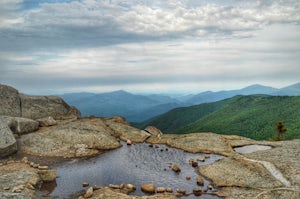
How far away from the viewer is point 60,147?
41.3 meters

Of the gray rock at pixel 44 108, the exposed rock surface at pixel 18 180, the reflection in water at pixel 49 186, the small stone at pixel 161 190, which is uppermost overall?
the gray rock at pixel 44 108

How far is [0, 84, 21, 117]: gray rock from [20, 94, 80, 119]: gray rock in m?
1.01

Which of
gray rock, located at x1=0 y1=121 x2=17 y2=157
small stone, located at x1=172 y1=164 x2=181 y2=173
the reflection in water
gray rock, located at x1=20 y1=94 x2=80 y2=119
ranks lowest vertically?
the reflection in water

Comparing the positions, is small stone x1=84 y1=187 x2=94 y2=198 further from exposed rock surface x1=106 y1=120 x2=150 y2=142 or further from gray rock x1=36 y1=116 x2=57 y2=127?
gray rock x1=36 y1=116 x2=57 y2=127

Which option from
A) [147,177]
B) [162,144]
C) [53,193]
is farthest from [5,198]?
[162,144]

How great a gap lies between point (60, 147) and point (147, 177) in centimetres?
1631

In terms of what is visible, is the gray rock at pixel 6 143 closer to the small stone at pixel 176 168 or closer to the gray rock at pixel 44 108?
the gray rock at pixel 44 108

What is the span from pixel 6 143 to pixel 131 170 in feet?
62.2

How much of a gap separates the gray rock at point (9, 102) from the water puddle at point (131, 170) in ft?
74.9

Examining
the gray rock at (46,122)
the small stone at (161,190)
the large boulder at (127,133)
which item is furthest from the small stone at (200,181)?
the gray rock at (46,122)

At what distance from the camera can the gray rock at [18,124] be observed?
44.9 m

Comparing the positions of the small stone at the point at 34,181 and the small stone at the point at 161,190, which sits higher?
the small stone at the point at 34,181

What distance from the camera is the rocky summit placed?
27.9 meters

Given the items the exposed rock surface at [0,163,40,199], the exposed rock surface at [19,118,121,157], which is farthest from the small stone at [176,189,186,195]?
the exposed rock surface at [19,118,121,157]
